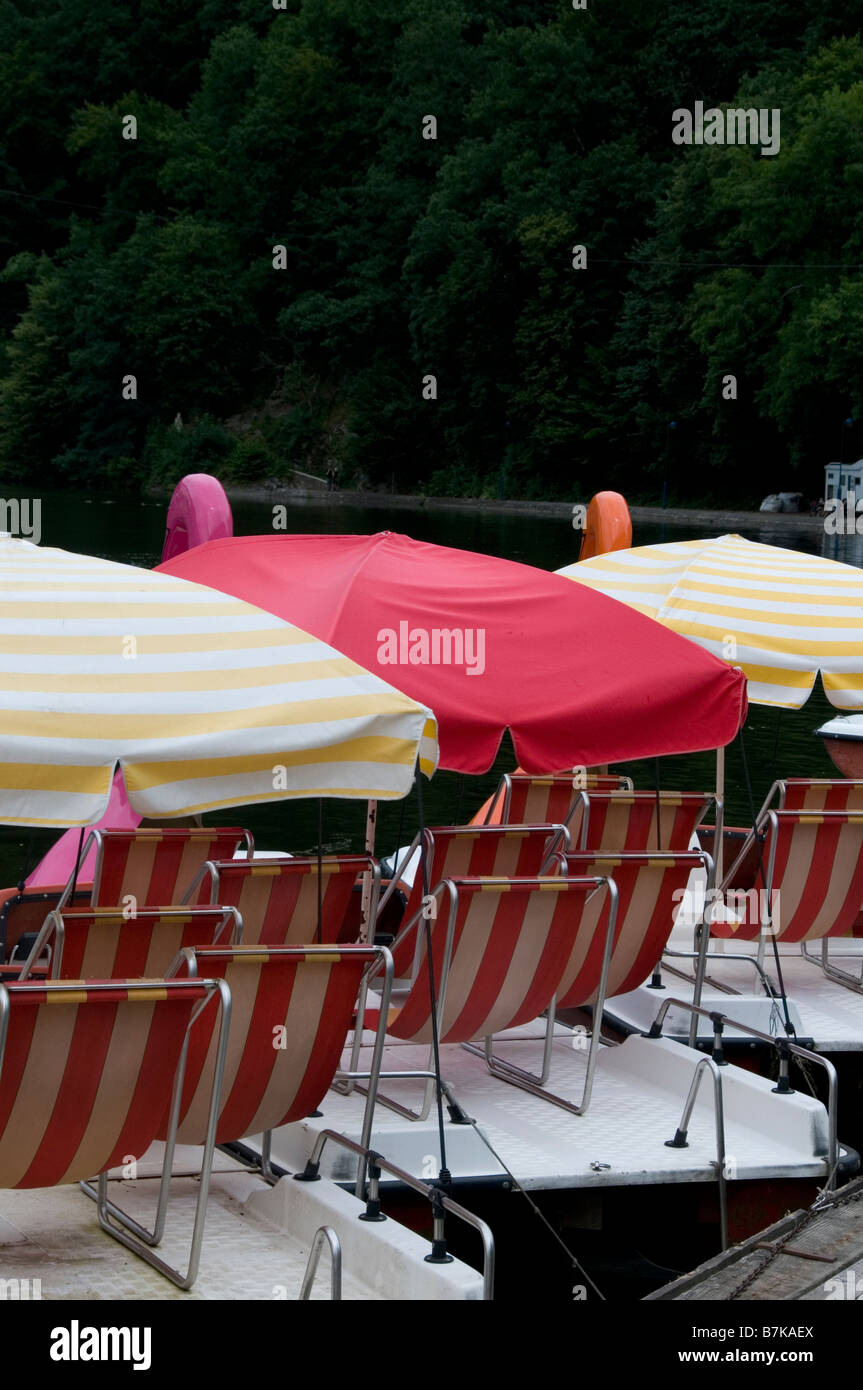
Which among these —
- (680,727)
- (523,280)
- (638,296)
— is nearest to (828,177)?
(638,296)

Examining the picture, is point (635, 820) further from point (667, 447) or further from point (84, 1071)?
point (667, 447)

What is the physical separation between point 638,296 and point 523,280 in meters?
6.78

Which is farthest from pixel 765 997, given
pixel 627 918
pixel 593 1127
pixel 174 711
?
pixel 174 711

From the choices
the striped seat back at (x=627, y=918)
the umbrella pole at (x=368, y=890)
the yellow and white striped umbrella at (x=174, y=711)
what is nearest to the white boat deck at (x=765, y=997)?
the striped seat back at (x=627, y=918)

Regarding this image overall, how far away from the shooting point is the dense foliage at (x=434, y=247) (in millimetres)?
64375

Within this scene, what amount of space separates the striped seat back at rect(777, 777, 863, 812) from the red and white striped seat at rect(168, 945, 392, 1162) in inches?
141

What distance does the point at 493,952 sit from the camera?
6113 mm

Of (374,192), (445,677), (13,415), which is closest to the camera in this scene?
(445,677)

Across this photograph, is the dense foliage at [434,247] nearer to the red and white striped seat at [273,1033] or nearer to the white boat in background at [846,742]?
the white boat in background at [846,742]

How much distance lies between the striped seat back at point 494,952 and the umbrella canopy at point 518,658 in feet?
1.59

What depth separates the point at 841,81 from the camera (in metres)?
63.0

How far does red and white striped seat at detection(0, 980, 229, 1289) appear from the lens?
431 centimetres

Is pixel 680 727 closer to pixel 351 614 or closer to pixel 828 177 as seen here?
pixel 351 614
